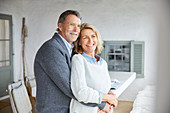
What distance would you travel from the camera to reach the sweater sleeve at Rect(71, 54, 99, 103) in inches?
57.2

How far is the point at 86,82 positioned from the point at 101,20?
4.51 metres

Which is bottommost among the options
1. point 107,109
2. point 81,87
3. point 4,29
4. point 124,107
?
point 124,107

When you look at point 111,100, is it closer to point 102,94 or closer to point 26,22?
point 102,94

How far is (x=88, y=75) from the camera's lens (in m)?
1.58

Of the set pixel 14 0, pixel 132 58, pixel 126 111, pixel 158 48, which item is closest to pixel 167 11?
pixel 158 48

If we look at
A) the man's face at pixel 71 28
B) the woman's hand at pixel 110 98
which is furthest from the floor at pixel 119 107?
the man's face at pixel 71 28

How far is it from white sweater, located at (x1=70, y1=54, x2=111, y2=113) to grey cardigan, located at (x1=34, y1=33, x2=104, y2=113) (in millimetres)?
54

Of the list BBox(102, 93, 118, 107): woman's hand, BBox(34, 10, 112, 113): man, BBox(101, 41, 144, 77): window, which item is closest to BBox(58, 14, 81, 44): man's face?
BBox(34, 10, 112, 113): man

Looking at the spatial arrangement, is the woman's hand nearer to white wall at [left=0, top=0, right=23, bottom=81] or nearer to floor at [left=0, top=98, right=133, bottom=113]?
floor at [left=0, top=98, right=133, bottom=113]

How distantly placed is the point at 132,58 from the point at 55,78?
4418 mm

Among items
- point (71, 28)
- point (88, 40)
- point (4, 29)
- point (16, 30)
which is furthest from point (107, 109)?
point (16, 30)

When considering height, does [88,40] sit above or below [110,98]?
above

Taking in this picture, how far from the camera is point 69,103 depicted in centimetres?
158

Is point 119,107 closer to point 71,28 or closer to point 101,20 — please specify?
point 101,20
